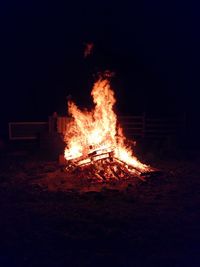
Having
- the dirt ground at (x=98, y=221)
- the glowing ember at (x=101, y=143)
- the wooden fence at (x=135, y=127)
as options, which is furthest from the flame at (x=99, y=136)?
the wooden fence at (x=135, y=127)

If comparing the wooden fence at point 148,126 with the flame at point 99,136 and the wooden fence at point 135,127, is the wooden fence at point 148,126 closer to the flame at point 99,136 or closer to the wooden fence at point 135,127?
the wooden fence at point 135,127

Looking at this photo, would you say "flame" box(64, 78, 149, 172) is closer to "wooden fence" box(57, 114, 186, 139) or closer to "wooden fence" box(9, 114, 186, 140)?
"wooden fence" box(9, 114, 186, 140)

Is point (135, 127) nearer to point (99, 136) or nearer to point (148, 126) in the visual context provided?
point (148, 126)

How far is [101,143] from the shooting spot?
541 inches

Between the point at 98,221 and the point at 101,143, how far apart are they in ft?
18.8

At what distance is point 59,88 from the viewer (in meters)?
32.1

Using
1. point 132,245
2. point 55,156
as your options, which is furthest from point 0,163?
point 132,245

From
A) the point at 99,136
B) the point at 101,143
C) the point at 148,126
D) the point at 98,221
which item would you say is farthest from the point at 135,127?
the point at 98,221

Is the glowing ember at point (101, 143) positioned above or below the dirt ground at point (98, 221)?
above

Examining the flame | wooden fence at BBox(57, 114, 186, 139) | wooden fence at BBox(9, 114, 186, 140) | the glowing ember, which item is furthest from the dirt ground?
wooden fence at BBox(57, 114, 186, 139)

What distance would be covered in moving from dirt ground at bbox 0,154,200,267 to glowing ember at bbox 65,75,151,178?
31.3 inches

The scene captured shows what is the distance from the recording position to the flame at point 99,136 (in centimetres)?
1326

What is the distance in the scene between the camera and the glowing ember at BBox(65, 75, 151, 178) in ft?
41.7

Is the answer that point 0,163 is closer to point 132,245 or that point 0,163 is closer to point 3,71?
point 132,245
